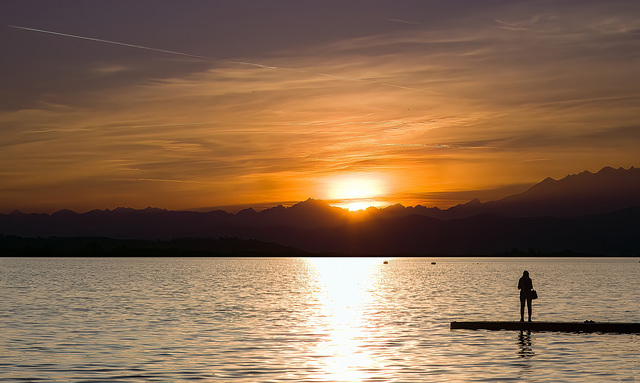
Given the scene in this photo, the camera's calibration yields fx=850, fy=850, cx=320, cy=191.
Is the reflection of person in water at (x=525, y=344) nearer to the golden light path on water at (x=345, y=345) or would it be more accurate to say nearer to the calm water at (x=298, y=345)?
the calm water at (x=298, y=345)

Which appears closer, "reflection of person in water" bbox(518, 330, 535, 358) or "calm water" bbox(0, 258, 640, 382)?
"calm water" bbox(0, 258, 640, 382)

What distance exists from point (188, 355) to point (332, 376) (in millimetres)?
10364

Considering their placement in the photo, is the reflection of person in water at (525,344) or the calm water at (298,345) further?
the reflection of person in water at (525,344)

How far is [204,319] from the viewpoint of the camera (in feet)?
224

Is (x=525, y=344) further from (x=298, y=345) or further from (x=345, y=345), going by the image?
(x=298, y=345)

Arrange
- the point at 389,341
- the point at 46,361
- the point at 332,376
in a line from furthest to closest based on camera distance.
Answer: the point at 389,341 < the point at 46,361 < the point at 332,376

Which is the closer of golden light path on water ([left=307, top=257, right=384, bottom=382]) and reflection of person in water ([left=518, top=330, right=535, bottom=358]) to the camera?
golden light path on water ([left=307, top=257, right=384, bottom=382])

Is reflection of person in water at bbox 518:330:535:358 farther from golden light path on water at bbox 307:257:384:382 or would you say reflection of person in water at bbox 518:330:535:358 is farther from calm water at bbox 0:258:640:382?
golden light path on water at bbox 307:257:384:382

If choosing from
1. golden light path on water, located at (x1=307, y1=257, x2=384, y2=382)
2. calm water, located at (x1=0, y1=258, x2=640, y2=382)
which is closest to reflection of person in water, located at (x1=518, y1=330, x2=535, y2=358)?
calm water, located at (x1=0, y1=258, x2=640, y2=382)

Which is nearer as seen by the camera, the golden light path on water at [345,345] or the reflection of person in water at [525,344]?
the golden light path on water at [345,345]

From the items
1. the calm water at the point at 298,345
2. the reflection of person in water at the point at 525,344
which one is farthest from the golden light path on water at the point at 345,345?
the reflection of person in water at the point at 525,344

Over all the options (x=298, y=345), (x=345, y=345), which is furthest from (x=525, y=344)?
(x=298, y=345)

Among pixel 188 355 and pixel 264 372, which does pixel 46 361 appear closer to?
pixel 188 355

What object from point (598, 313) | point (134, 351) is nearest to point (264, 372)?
point (134, 351)
